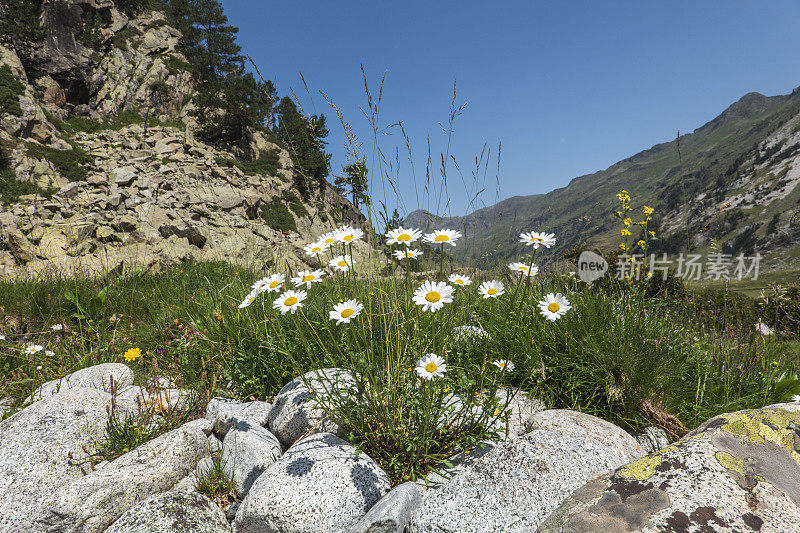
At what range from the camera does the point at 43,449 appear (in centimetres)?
253

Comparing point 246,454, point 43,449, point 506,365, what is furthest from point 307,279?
point 43,449

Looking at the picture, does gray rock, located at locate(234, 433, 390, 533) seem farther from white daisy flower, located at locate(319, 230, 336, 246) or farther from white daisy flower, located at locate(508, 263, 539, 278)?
white daisy flower, located at locate(508, 263, 539, 278)

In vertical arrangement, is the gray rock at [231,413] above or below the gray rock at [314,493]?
above

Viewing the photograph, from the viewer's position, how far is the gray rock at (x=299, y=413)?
2697 mm

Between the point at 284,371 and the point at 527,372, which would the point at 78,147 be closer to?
the point at 284,371

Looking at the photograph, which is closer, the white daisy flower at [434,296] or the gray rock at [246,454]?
the white daisy flower at [434,296]

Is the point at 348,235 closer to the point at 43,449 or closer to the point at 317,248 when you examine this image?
the point at 317,248

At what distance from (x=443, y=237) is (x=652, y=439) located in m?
2.27

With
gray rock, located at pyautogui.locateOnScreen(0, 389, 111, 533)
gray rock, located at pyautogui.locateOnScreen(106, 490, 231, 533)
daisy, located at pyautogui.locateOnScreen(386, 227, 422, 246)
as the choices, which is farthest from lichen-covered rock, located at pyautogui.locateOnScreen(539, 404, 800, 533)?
gray rock, located at pyautogui.locateOnScreen(0, 389, 111, 533)

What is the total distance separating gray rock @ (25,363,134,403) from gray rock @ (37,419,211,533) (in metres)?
1.19

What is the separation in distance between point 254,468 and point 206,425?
0.68 metres

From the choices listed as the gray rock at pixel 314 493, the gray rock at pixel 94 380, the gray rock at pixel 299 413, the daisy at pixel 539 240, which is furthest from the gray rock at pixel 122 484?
the daisy at pixel 539 240

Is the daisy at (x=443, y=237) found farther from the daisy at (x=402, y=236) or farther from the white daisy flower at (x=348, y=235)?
Result: the white daisy flower at (x=348, y=235)

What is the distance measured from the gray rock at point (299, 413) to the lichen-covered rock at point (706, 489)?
1.60 meters
